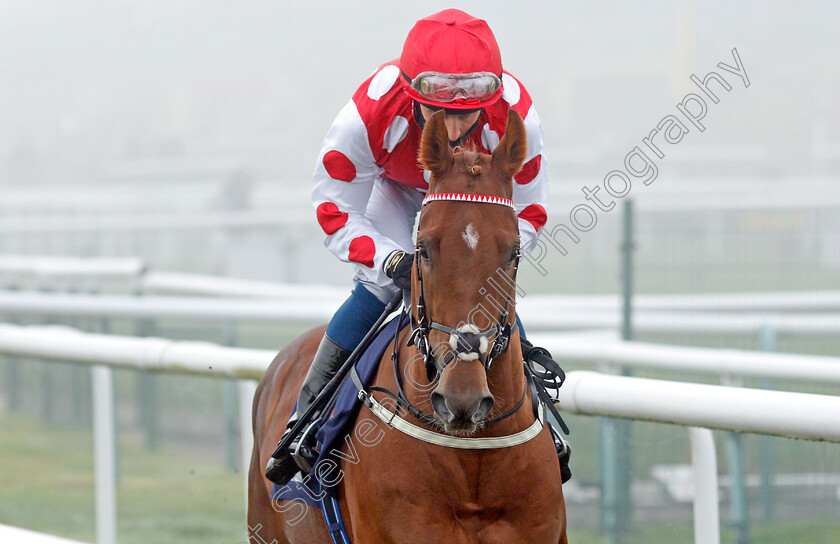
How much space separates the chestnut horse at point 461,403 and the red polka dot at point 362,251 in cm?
22

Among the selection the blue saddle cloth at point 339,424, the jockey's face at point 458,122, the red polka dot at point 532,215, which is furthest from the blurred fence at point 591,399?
the jockey's face at point 458,122

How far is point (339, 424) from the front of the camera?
2.54 meters

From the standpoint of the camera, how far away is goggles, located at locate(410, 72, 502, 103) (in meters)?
2.40

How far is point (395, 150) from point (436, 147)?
0.51 m

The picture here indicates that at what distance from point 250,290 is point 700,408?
521cm

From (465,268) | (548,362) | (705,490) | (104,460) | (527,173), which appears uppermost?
(527,173)

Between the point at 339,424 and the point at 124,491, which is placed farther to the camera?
the point at 124,491

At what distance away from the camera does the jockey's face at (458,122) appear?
244cm

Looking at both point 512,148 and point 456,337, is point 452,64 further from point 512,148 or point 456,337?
point 456,337

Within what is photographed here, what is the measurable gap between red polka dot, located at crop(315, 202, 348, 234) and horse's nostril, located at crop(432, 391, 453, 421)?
778mm

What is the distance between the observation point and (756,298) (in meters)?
6.16

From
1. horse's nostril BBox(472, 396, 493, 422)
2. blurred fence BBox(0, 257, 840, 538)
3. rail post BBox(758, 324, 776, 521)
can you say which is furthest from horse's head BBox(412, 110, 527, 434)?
rail post BBox(758, 324, 776, 521)

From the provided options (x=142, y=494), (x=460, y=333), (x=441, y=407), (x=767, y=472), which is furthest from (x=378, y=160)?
(x=142, y=494)

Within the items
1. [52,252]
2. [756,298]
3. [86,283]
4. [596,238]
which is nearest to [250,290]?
[86,283]
